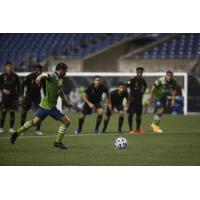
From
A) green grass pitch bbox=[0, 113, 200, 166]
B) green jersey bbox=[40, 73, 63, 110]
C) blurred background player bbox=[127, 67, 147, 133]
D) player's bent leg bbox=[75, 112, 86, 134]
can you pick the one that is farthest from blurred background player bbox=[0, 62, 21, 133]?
green jersey bbox=[40, 73, 63, 110]

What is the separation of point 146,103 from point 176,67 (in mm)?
3307

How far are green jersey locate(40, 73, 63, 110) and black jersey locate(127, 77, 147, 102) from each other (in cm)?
273

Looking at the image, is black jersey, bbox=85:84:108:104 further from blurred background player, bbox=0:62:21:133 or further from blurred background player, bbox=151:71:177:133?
Answer: blurred background player, bbox=0:62:21:133

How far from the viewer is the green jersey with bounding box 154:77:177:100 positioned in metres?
13.8

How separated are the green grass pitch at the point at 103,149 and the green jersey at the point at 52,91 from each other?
1.92ft

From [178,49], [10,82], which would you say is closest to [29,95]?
[10,82]

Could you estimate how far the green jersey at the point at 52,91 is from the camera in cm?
1123

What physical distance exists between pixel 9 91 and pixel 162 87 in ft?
Result: 7.63

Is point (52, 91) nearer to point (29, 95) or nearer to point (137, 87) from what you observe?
point (29, 95)

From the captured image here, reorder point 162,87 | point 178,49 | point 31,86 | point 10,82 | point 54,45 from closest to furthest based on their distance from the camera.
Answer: point 31,86 < point 10,82 < point 162,87 < point 178,49 < point 54,45

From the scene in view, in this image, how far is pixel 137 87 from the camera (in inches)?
550

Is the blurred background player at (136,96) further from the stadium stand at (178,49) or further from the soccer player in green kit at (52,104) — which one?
the soccer player in green kit at (52,104)
